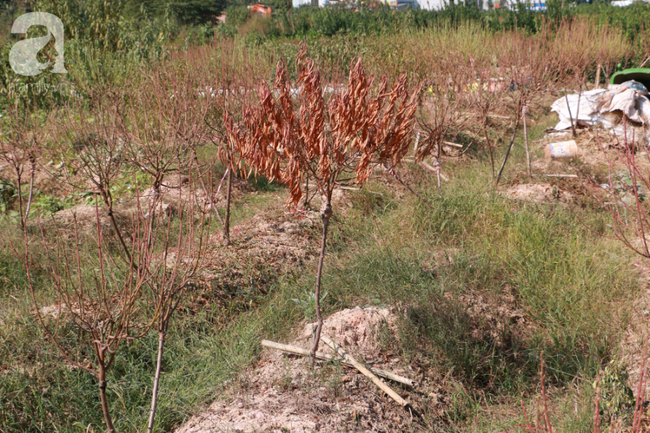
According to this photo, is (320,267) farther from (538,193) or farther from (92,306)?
(538,193)

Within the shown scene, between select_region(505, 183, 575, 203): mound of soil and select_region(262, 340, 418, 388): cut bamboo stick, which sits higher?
select_region(505, 183, 575, 203): mound of soil

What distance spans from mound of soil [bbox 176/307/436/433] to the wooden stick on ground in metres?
0.06

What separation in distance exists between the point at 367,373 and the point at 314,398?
14.6 inches

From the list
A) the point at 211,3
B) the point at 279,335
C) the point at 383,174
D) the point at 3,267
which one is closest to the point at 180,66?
the point at 383,174

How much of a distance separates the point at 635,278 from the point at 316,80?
332cm

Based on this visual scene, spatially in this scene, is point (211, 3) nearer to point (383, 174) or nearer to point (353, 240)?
point (383, 174)

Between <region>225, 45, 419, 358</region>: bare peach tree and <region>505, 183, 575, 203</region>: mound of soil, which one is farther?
<region>505, 183, 575, 203</region>: mound of soil

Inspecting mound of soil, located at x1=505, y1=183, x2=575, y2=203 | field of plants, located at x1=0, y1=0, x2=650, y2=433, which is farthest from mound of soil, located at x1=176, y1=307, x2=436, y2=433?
mound of soil, located at x1=505, y1=183, x2=575, y2=203

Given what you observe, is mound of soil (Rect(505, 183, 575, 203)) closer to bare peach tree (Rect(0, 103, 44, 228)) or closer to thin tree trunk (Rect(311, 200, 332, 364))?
thin tree trunk (Rect(311, 200, 332, 364))

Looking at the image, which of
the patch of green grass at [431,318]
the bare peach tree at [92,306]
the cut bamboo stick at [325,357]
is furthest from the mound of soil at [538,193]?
the bare peach tree at [92,306]

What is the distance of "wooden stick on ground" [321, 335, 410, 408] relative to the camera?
3.02 m

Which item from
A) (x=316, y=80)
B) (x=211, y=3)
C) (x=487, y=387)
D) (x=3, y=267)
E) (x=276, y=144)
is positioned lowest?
(x=487, y=387)

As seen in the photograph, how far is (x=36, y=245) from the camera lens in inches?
206

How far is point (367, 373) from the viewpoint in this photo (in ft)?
10.4
